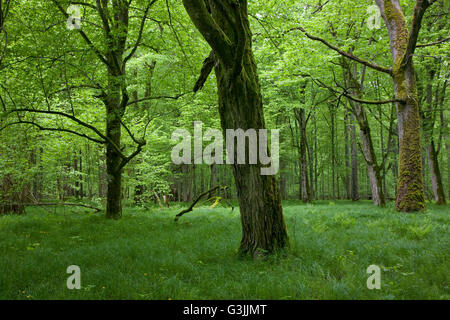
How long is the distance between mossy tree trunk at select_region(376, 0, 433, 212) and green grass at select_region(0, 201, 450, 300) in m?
1.88

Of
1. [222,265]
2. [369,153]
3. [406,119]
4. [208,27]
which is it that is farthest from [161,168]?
[208,27]

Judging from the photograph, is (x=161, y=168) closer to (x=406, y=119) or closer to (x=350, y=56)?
(x=350, y=56)

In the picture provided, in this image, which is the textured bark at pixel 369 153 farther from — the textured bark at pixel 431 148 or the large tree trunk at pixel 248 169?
the large tree trunk at pixel 248 169

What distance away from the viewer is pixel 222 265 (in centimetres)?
410

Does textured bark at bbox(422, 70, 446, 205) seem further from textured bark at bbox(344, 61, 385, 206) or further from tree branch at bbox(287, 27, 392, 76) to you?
tree branch at bbox(287, 27, 392, 76)

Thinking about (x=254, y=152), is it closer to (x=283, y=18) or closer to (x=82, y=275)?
(x=82, y=275)

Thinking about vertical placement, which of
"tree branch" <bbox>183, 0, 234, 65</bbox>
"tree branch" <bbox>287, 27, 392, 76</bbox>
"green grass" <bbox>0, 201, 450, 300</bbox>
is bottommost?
"green grass" <bbox>0, 201, 450, 300</bbox>

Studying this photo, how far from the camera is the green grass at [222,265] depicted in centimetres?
311

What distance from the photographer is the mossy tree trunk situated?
8211 millimetres

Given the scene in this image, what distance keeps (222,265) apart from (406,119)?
806 centimetres

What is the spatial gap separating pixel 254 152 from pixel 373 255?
2593 mm

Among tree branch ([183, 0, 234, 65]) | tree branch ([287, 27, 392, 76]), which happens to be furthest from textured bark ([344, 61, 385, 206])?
tree branch ([183, 0, 234, 65])
